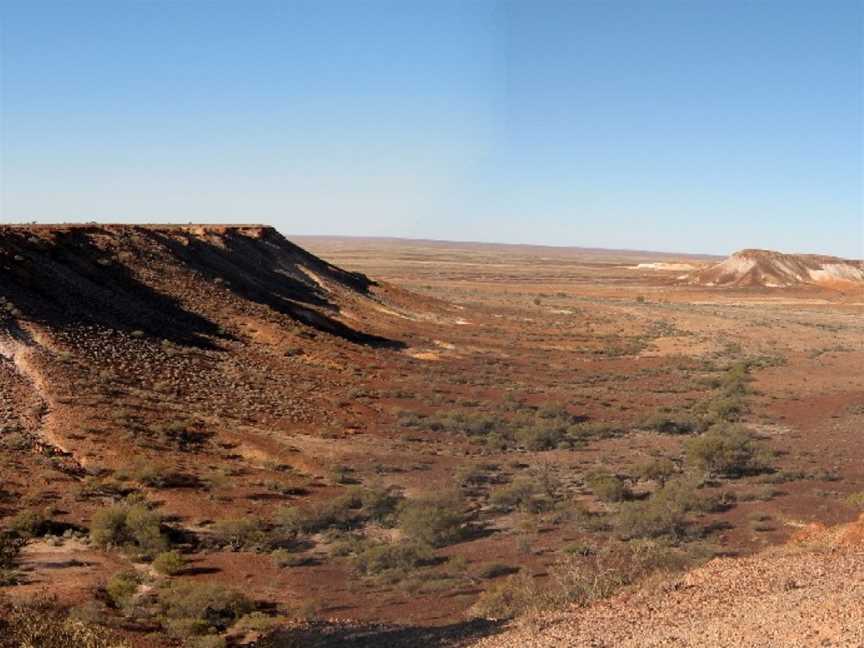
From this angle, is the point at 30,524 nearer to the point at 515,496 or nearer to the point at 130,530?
the point at 130,530

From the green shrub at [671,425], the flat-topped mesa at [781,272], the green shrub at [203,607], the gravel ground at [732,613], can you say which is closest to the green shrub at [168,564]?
the green shrub at [203,607]

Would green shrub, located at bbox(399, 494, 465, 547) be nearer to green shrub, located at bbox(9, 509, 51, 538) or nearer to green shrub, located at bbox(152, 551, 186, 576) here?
green shrub, located at bbox(152, 551, 186, 576)

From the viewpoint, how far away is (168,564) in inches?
580

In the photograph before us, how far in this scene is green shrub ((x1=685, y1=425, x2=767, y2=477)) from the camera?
→ 23062mm

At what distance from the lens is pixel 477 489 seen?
68.9ft

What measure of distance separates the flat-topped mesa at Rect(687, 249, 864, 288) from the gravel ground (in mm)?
101730

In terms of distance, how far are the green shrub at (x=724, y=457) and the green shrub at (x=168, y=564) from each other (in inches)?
617

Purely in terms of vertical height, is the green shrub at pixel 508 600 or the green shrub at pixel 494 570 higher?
the green shrub at pixel 508 600

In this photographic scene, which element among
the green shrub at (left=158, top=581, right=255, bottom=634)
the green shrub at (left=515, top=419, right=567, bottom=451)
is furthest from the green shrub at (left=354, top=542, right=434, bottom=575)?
the green shrub at (left=515, top=419, right=567, bottom=451)

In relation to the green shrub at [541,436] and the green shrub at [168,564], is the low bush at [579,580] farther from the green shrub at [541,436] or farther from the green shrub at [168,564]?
the green shrub at [541,436]

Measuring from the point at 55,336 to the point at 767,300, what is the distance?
8518cm

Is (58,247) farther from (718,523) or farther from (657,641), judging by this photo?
(657,641)

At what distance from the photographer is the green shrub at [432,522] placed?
17.1 meters

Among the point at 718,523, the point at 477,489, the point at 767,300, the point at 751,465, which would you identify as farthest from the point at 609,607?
the point at 767,300
